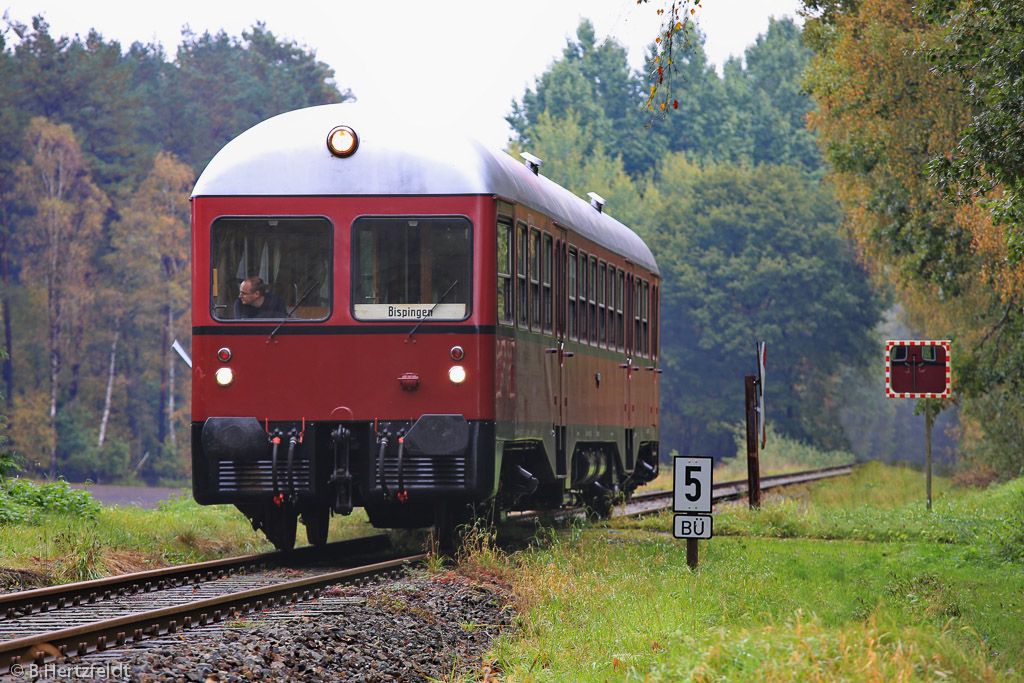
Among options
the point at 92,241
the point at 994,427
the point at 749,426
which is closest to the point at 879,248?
the point at 994,427

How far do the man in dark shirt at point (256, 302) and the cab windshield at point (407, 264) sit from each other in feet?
2.24

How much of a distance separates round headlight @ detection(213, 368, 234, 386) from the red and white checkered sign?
11.6 m

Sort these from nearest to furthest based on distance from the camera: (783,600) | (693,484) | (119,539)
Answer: (783,600) < (693,484) < (119,539)

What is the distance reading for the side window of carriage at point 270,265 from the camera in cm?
1201

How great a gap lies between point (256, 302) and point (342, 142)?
1.59 metres

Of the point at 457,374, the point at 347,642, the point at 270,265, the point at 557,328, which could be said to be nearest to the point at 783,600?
the point at 457,374

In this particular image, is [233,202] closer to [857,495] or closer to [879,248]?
[857,495]

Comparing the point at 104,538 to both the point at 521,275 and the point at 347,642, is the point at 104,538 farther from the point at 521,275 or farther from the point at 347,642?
the point at 347,642

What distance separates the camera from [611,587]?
10.9 meters

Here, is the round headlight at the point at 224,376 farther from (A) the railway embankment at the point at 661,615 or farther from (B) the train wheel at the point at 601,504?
(B) the train wheel at the point at 601,504

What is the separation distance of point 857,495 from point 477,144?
17.4 meters

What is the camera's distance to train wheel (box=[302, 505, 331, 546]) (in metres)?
13.6

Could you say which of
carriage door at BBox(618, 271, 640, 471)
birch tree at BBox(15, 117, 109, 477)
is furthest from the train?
birch tree at BBox(15, 117, 109, 477)

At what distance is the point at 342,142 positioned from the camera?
1220 centimetres
